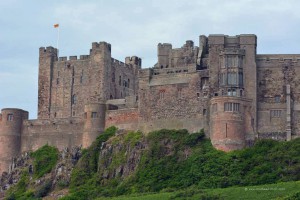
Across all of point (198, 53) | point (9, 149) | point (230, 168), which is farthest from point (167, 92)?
point (9, 149)

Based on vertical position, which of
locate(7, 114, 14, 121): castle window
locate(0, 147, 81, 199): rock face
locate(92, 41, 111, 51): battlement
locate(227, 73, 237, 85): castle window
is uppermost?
locate(92, 41, 111, 51): battlement

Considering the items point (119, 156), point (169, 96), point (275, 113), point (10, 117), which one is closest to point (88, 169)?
point (119, 156)

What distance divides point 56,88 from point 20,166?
35.1 feet

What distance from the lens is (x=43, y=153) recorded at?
108 m

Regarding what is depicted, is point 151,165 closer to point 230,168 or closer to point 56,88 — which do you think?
point 230,168

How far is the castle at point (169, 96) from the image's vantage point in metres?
94.5

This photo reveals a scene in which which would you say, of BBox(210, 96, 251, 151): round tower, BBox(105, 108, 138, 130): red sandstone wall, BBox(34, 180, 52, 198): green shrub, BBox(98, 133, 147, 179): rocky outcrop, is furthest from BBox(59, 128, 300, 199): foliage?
BBox(34, 180, 52, 198): green shrub

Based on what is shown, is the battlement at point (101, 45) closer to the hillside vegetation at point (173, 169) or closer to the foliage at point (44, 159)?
the hillside vegetation at point (173, 169)

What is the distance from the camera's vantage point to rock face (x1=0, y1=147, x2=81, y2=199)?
10269 cm

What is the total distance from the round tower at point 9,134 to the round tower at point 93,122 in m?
9.27

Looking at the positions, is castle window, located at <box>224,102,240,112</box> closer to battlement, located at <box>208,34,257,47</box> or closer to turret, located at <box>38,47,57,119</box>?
battlement, located at <box>208,34,257,47</box>

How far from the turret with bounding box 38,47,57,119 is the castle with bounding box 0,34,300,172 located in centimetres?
12

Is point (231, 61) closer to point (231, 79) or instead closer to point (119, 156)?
point (231, 79)

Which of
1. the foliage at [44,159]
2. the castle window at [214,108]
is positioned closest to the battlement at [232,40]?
the castle window at [214,108]
